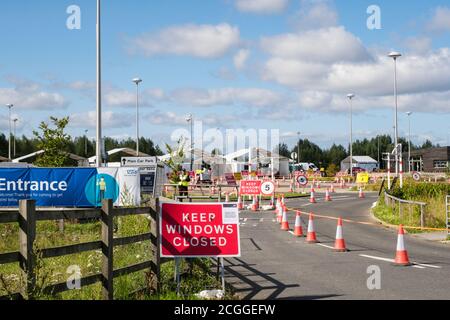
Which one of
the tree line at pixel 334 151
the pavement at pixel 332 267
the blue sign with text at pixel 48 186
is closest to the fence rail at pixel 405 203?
the pavement at pixel 332 267

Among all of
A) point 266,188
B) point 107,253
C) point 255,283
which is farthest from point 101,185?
point 107,253

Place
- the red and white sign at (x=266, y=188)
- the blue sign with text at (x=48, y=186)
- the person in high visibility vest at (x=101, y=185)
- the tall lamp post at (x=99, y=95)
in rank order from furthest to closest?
the red and white sign at (x=266, y=188)
the tall lamp post at (x=99, y=95)
the person in high visibility vest at (x=101, y=185)
the blue sign with text at (x=48, y=186)

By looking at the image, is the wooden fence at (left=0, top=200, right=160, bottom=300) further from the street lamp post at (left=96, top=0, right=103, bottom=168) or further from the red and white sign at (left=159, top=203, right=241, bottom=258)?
the street lamp post at (left=96, top=0, right=103, bottom=168)

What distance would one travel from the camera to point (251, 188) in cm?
3219

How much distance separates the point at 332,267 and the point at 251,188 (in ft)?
62.2

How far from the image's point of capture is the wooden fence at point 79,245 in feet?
24.0

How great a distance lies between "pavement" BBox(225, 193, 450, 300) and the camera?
1024 cm

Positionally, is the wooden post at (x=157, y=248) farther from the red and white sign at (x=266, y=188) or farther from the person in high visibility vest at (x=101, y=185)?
the red and white sign at (x=266, y=188)

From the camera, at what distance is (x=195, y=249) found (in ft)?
30.0

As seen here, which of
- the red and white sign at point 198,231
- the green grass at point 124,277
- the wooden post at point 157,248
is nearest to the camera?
the green grass at point 124,277

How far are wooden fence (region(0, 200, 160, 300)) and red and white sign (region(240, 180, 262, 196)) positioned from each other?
2216 centimetres

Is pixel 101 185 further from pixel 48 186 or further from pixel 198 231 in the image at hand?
pixel 198 231

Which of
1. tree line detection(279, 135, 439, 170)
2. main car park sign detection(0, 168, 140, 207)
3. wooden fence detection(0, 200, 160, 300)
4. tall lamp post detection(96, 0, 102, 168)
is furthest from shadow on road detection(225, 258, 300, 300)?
tree line detection(279, 135, 439, 170)

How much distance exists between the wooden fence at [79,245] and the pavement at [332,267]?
1764 millimetres
